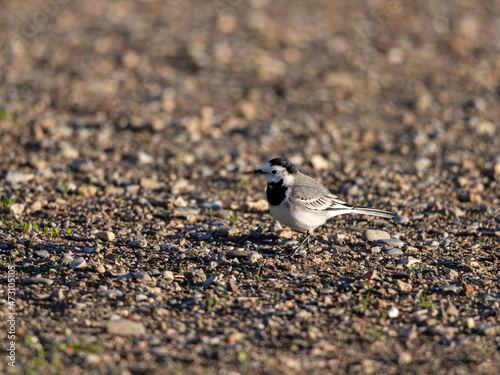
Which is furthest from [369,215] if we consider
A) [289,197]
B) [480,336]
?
[480,336]

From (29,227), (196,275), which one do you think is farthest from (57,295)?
(29,227)

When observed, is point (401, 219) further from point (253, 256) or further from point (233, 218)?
point (253, 256)

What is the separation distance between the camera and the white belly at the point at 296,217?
6.39 metres

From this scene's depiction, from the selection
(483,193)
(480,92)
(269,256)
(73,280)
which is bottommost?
(73,280)

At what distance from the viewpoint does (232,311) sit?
525cm

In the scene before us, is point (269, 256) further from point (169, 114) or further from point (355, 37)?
point (355, 37)

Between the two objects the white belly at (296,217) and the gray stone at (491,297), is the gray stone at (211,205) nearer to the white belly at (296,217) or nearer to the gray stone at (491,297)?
Answer: the white belly at (296,217)

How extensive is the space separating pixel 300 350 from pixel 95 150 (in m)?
6.16

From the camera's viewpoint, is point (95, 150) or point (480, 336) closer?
point (480, 336)

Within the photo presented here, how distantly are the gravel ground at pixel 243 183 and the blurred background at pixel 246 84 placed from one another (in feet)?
0.16

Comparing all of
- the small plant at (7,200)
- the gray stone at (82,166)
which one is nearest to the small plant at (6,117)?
the gray stone at (82,166)

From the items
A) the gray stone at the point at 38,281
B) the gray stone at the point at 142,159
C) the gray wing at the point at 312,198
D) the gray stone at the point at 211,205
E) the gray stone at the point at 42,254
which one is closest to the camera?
the gray stone at the point at 38,281

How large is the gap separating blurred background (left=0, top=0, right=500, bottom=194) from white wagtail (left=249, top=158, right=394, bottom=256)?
100 inches

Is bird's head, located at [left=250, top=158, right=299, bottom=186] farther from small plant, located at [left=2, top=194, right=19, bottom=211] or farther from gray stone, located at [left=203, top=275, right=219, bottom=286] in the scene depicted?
small plant, located at [left=2, top=194, right=19, bottom=211]
